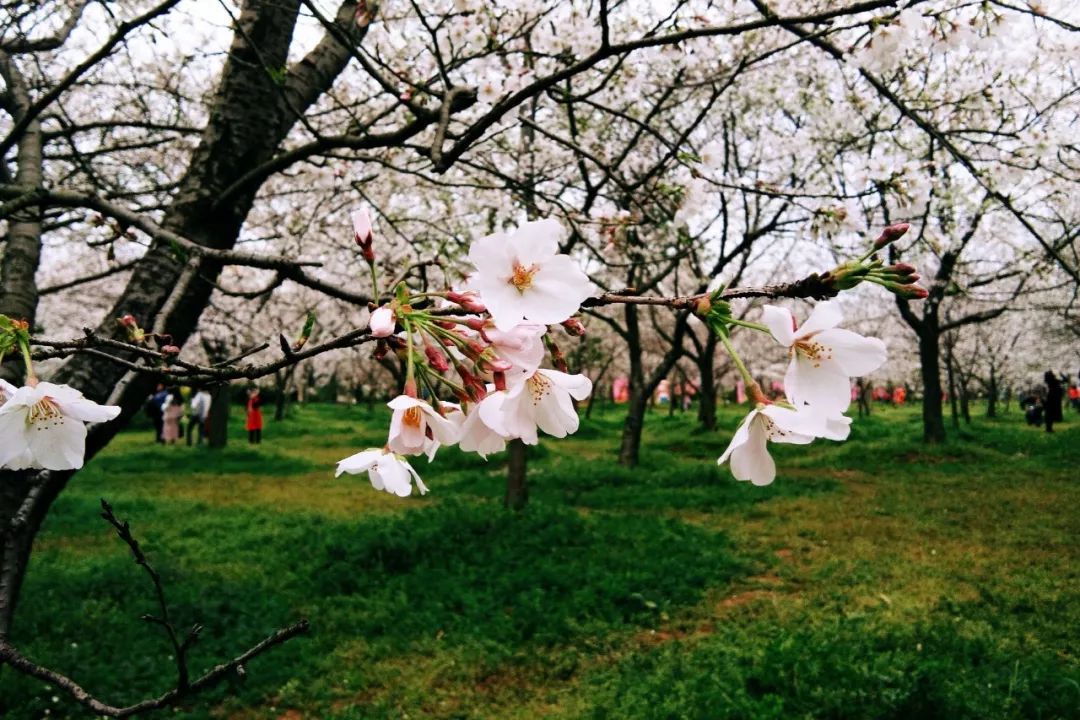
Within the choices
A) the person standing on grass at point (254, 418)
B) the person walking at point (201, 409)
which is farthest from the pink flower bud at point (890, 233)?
the person walking at point (201, 409)

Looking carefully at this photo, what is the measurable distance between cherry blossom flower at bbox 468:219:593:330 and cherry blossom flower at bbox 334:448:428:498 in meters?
0.29

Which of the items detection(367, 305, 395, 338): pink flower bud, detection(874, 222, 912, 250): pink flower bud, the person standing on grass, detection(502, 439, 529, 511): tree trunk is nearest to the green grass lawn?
detection(502, 439, 529, 511): tree trunk

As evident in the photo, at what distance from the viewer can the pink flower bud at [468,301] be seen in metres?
0.86

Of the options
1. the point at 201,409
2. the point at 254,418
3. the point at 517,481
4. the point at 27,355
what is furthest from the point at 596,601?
the point at 201,409

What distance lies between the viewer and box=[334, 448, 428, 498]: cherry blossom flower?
1004mm

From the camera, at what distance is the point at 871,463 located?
11.6 m

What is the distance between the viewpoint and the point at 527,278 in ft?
2.88

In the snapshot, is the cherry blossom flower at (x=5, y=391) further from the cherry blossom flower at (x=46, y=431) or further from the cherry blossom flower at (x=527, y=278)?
the cherry blossom flower at (x=527, y=278)

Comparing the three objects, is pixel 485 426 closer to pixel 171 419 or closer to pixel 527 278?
pixel 527 278

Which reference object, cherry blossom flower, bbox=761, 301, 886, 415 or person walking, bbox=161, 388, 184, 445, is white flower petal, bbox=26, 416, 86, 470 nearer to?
cherry blossom flower, bbox=761, 301, 886, 415

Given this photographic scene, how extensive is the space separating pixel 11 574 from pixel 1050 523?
8.45 m

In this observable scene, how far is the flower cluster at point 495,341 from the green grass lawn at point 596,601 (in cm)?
289

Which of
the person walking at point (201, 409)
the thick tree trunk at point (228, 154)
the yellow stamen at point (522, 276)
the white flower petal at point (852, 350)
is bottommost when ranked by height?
the person walking at point (201, 409)

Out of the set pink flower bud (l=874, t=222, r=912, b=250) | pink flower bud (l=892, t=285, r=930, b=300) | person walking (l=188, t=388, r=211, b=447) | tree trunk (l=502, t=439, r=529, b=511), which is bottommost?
tree trunk (l=502, t=439, r=529, b=511)
